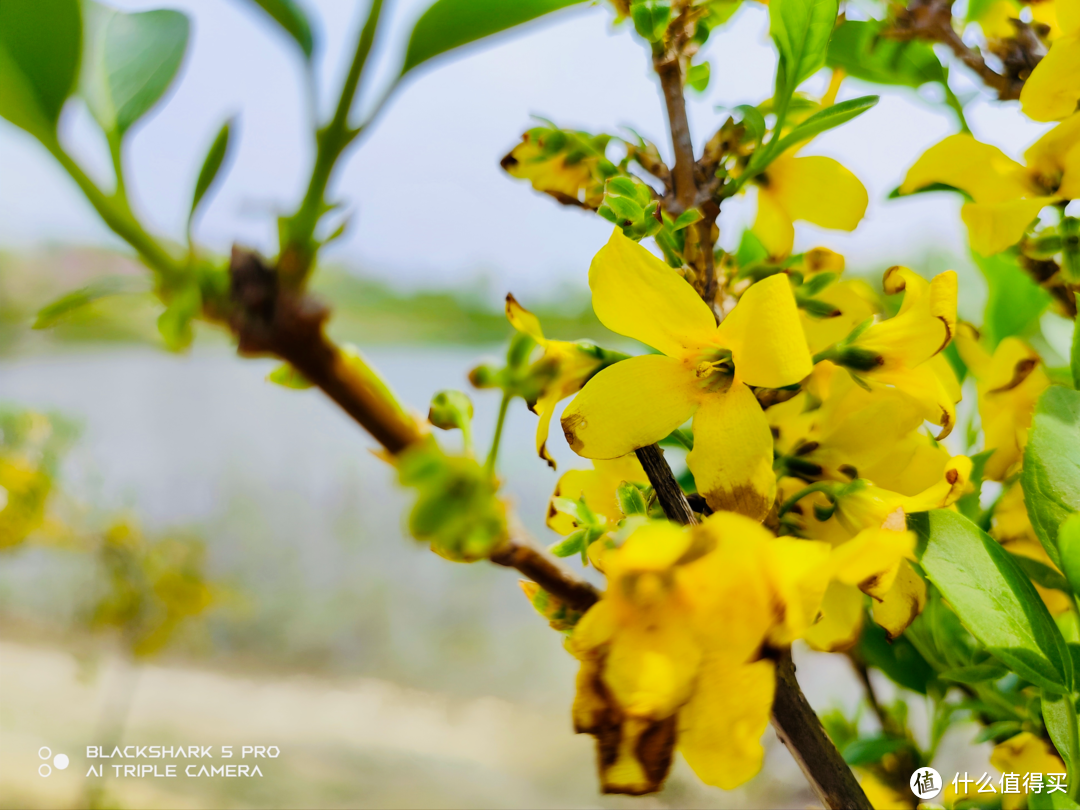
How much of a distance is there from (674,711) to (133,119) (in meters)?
0.15

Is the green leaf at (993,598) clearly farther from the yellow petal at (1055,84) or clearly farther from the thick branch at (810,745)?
the yellow petal at (1055,84)

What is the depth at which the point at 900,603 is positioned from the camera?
17cm

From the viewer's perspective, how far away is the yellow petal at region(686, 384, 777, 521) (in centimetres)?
16

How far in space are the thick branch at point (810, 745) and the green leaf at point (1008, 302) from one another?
0.23 meters

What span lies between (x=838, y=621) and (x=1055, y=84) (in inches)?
7.2

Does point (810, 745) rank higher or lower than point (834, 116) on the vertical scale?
lower

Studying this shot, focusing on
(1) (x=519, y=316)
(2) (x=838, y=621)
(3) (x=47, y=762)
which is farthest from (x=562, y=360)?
(3) (x=47, y=762)

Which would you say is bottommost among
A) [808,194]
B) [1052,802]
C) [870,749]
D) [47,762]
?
[47,762]

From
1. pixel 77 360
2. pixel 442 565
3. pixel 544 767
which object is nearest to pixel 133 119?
pixel 544 767

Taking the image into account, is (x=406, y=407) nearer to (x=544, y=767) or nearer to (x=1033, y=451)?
(x=1033, y=451)

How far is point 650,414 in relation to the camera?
6.3 inches

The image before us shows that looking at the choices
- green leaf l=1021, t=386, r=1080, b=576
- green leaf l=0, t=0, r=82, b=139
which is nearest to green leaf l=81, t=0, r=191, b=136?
green leaf l=0, t=0, r=82, b=139

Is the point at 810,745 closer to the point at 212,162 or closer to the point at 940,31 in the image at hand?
the point at 212,162

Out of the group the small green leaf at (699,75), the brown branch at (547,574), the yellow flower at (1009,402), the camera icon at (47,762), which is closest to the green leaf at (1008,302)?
the yellow flower at (1009,402)
